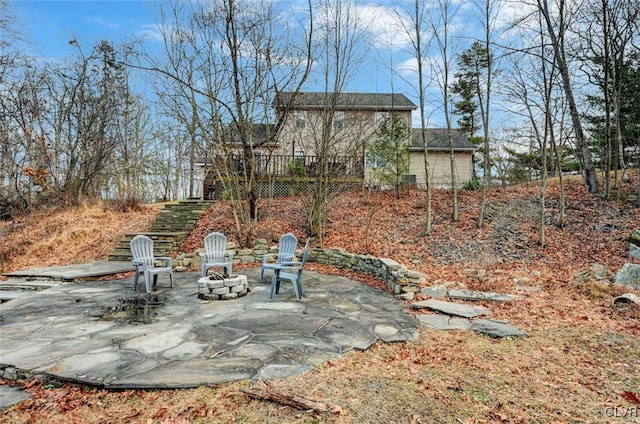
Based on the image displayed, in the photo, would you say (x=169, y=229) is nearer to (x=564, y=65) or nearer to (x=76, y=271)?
(x=76, y=271)

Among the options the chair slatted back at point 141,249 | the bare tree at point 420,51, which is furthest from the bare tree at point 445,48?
the chair slatted back at point 141,249

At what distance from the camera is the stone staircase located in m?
8.73

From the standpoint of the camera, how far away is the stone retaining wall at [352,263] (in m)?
5.32

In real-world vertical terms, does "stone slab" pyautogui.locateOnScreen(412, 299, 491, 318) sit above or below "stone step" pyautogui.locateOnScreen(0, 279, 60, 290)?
below

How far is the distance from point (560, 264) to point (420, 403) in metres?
5.91

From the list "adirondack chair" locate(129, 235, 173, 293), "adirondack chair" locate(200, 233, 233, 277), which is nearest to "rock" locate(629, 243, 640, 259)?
"adirondack chair" locate(200, 233, 233, 277)

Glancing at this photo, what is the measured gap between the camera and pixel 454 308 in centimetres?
443

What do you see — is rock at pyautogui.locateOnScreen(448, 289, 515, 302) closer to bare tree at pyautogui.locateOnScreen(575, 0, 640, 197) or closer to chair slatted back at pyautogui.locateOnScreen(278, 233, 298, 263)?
chair slatted back at pyautogui.locateOnScreen(278, 233, 298, 263)

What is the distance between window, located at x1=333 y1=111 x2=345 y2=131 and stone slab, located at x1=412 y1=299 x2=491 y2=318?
5625mm

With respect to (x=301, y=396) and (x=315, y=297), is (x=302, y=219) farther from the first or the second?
(x=301, y=396)

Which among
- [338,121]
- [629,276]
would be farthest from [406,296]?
[338,121]

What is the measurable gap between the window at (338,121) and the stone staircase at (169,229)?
188 inches

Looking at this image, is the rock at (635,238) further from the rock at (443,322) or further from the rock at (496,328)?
the rock at (443,322)

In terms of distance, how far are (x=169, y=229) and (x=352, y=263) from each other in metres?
5.52
